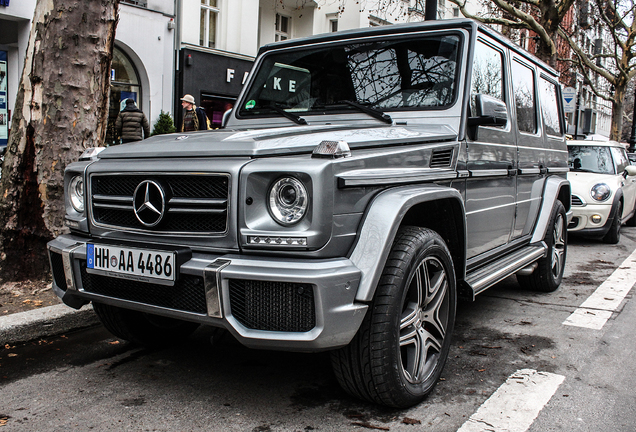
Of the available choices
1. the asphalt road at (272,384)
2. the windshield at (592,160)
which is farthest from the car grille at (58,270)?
the windshield at (592,160)

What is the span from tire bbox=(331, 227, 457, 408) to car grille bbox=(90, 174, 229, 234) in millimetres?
769

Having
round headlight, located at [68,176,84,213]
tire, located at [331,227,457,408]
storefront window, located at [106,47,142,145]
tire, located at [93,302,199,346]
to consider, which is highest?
storefront window, located at [106,47,142,145]

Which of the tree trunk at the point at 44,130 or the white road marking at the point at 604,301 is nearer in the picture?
the white road marking at the point at 604,301

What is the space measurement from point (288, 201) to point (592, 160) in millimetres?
8620

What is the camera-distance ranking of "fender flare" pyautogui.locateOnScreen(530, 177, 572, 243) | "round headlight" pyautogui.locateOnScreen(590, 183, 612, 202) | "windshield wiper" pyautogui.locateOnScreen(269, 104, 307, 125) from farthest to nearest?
"round headlight" pyautogui.locateOnScreen(590, 183, 612, 202), "fender flare" pyautogui.locateOnScreen(530, 177, 572, 243), "windshield wiper" pyautogui.locateOnScreen(269, 104, 307, 125)

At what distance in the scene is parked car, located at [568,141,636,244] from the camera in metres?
8.91

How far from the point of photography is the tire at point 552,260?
17.3 feet

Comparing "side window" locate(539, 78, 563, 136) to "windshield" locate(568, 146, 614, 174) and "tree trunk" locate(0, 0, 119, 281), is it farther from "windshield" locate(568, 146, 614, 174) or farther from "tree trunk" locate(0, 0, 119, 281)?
"windshield" locate(568, 146, 614, 174)

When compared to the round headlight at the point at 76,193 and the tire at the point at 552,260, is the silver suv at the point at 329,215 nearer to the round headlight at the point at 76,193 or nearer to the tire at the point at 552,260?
the round headlight at the point at 76,193

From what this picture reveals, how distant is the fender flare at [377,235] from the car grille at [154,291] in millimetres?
673

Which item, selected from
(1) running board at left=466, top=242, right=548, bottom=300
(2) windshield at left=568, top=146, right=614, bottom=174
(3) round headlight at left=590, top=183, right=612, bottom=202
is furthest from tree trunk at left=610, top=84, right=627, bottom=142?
(1) running board at left=466, top=242, right=548, bottom=300

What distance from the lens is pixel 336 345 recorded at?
2.39 metres

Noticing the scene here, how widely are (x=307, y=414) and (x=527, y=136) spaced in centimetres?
312

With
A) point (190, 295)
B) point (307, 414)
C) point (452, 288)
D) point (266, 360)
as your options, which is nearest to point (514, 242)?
point (452, 288)
